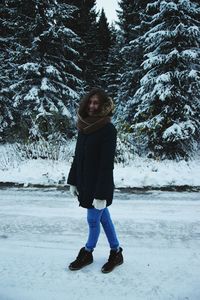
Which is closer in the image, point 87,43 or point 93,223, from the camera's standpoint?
point 93,223

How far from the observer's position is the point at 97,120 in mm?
3451

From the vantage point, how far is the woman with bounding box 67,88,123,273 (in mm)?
3418

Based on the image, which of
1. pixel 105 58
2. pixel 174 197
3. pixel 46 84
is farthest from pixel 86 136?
pixel 105 58

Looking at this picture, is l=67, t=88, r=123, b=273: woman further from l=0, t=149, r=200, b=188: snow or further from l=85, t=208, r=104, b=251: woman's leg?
l=0, t=149, r=200, b=188: snow

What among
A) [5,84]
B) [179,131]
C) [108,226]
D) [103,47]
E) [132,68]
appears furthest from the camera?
[103,47]

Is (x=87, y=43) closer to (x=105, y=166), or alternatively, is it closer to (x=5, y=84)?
(x=5, y=84)

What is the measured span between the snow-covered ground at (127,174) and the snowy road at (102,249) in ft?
3.25

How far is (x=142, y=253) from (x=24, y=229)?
196 cm

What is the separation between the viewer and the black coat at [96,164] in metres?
3.41

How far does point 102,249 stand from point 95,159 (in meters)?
1.48

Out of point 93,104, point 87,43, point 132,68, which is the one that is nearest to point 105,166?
point 93,104

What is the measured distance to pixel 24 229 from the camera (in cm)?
499

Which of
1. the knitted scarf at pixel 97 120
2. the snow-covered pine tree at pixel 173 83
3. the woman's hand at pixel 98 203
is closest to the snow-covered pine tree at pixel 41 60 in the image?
the snow-covered pine tree at pixel 173 83

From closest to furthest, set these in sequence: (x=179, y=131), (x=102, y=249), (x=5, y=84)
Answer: (x=102, y=249)
(x=179, y=131)
(x=5, y=84)
